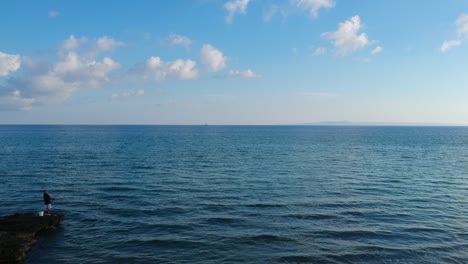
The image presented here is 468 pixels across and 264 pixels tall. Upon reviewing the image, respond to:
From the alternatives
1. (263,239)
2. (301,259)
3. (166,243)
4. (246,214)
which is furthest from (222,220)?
(301,259)

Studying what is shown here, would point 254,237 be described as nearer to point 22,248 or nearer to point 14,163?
point 22,248

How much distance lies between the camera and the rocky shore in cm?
2250

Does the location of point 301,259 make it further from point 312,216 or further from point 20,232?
point 20,232

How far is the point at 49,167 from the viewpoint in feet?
202

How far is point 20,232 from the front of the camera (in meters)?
26.3

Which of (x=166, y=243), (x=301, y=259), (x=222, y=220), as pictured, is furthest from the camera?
(x=222, y=220)

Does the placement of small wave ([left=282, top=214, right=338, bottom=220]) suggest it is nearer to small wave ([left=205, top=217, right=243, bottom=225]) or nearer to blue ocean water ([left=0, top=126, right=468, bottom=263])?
blue ocean water ([left=0, top=126, right=468, bottom=263])

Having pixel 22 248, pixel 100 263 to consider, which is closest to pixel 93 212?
pixel 22 248

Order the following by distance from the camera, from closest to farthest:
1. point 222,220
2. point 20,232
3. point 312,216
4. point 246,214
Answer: point 20,232 → point 222,220 → point 312,216 → point 246,214

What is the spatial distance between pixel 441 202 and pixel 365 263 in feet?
68.2

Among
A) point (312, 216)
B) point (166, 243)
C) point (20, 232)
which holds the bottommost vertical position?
point (166, 243)

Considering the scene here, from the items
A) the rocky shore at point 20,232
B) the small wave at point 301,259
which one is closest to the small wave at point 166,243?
the small wave at point 301,259

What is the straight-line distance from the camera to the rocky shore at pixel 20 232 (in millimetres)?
22500

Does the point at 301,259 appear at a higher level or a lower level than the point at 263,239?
lower
